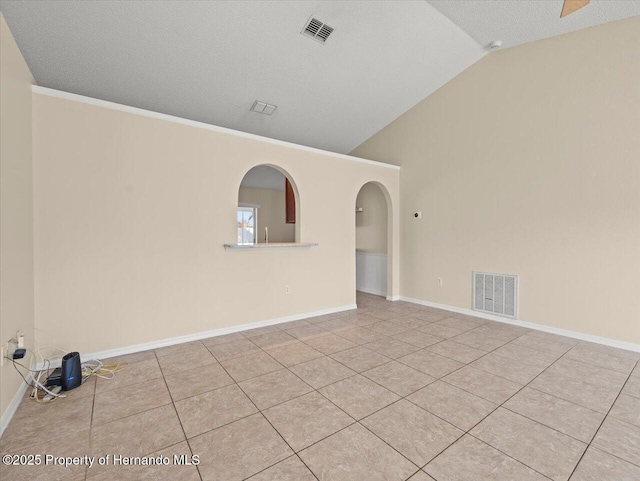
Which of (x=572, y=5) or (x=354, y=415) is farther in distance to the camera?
(x=572, y=5)

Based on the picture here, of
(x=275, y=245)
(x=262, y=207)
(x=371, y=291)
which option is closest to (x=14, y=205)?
(x=275, y=245)

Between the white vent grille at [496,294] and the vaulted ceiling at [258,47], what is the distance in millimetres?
3139

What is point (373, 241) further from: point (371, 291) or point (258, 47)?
point (258, 47)

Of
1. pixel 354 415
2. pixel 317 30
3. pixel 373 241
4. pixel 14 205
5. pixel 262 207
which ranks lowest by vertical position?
pixel 354 415

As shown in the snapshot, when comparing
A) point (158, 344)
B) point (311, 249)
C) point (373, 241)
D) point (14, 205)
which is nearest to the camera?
point (14, 205)

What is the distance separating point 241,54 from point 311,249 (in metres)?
2.63

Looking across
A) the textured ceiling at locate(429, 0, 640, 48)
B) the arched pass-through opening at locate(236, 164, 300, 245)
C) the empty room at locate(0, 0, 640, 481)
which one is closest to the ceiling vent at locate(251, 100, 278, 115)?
the empty room at locate(0, 0, 640, 481)

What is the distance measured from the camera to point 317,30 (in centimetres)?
339

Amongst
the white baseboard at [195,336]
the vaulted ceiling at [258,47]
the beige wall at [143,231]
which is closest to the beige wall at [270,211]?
the vaulted ceiling at [258,47]

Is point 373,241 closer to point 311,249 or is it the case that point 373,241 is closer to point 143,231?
point 311,249

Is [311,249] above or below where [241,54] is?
below

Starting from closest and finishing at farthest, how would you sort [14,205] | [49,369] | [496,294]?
[14,205] < [49,369] < [496,294]

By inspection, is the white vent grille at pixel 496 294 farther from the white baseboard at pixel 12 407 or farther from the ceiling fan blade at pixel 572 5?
the white baseboard at pixel 12 407

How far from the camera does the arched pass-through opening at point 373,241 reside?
595 cm
